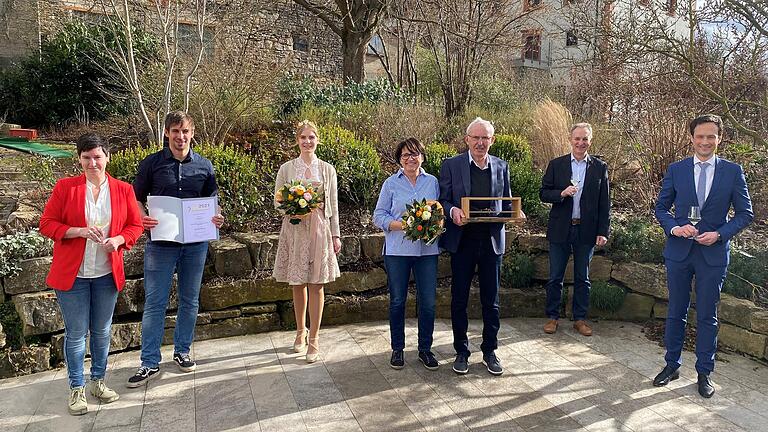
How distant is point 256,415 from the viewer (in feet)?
11.4

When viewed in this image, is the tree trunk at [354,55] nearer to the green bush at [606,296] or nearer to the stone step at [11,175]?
the stone step at [11,175]

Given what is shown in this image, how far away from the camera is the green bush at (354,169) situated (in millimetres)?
6176

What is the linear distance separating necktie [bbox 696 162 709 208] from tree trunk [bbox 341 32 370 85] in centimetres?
811

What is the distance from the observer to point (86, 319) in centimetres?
346

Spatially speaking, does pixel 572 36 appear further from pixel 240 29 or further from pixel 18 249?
pixel 18 249

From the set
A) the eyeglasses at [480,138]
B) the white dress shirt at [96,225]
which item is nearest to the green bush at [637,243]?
the eyeglasses at [480,138]

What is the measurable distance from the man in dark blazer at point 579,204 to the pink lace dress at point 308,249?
2.06 meters

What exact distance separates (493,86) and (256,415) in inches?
447

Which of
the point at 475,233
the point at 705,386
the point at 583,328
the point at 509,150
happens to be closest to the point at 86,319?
the point at 475,233

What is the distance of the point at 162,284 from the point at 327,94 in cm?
641

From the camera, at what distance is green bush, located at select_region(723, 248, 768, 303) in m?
4.82

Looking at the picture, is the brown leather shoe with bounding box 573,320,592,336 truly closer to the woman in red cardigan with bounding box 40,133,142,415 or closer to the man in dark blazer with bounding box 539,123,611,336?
the man in dark blazer with bounding box 539,123,611,336

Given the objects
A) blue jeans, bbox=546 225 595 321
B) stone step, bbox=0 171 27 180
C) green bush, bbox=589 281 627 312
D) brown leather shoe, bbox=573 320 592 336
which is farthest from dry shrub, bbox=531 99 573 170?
A: stone step, bbox=0 171 27 180

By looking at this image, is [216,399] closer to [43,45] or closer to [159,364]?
[159,364]
